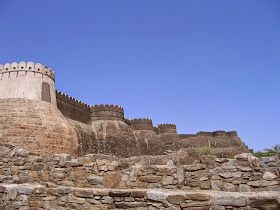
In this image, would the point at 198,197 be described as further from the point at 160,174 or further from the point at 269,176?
the point at 269,176

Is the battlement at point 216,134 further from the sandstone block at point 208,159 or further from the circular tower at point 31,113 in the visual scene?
the sandstone block at point 208,159

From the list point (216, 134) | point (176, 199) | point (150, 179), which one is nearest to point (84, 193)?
point (150, 179)

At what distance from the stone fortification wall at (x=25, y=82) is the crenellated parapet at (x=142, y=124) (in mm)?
16069

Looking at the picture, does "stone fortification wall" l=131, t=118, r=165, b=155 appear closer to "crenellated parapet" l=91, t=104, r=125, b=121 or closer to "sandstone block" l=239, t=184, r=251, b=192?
"crenellated parapet" l=91, t=104, r=125, b=121

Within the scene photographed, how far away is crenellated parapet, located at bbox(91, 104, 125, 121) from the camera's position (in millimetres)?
26000

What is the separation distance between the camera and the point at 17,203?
5.07 m

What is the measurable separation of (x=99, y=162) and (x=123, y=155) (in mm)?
19365

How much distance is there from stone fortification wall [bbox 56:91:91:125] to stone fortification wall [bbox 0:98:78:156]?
4769 millimetres

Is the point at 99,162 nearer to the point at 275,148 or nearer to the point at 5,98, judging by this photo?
the point at 5,98

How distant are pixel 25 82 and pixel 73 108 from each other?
7.21 m

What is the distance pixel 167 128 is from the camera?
1346 inches

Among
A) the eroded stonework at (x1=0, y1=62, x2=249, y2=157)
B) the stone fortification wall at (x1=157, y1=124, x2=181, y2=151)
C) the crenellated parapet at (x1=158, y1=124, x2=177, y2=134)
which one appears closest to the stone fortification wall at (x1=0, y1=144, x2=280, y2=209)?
the eroded stonework at (x1=0, y1=62, x2=249, y2=157)

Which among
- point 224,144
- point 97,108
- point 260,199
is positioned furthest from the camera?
point 224,144

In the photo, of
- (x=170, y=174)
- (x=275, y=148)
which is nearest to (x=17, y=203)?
(x=170, y=174)
